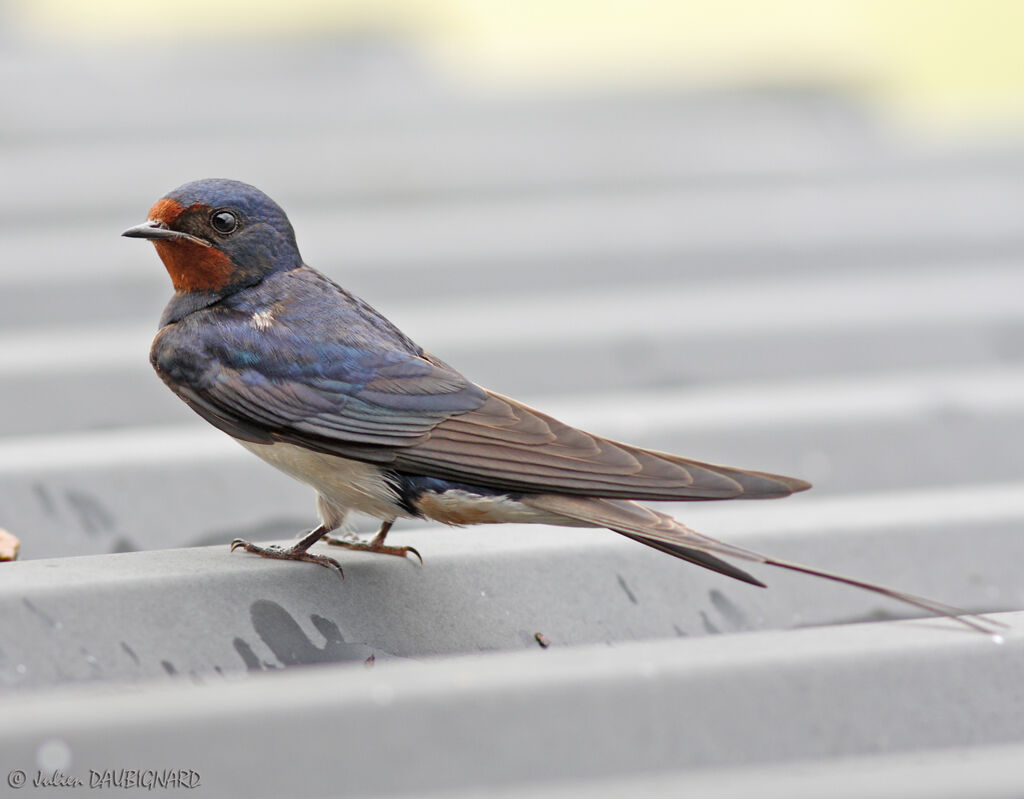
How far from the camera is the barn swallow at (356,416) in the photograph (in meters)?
1.84

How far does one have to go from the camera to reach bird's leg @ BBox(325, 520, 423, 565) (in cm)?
200

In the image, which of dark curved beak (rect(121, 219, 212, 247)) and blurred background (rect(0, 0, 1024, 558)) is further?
blurred background (rect(0, 0, 1024, 558))

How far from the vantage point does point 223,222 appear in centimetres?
221

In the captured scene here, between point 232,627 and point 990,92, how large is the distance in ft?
38.6

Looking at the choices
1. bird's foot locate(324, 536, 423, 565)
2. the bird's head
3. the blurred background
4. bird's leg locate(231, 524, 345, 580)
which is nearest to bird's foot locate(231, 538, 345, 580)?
bird's leg locate(231, 524, 345, 580)

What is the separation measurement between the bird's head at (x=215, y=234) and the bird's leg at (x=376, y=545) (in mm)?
440

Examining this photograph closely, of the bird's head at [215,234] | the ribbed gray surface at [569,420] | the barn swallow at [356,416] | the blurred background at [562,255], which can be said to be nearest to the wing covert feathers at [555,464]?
the barn swallow at [356,416]

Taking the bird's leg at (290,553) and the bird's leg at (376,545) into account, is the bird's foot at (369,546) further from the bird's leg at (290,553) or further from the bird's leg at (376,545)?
the bird's leg at (290,553)

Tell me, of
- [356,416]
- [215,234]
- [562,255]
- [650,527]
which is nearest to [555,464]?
[650,527]

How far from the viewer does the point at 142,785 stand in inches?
51.3

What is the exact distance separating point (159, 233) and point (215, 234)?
87 millimetres

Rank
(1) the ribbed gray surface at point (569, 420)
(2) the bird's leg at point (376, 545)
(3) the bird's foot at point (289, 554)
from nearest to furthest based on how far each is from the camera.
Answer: (1) the ribbed gray surface at point (569, 420), (3) the bird's foot at point (289, 554), (2) the bird's leg at point (376, 545)

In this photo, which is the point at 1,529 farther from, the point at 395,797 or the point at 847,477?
the point at 847,477

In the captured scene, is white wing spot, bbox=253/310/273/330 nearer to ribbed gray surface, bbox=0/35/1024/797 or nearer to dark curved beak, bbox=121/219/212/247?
dark curved beak, bbox=121/219/212/247
